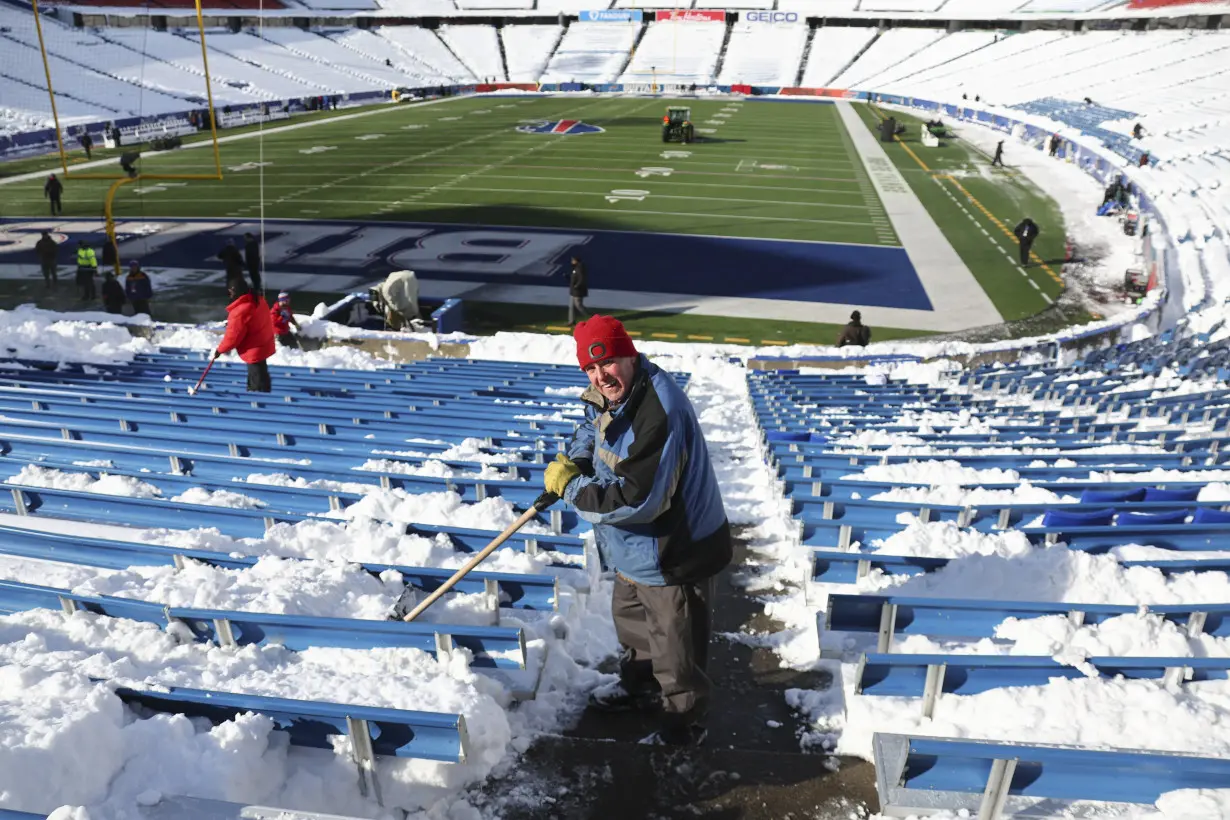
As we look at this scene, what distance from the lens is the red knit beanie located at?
344cm

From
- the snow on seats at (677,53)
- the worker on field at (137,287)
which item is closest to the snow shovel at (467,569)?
the worker on field at (137,287)

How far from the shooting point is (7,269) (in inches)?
821

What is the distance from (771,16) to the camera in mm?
71562

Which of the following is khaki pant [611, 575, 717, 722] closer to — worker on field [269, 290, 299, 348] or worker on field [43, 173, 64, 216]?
worker on field [269, 290, 299, 348]

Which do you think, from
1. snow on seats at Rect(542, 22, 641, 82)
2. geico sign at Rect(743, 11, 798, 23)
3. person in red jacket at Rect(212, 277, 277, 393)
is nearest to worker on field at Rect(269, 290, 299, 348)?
person in red jacket at Rect(212, 277, 277, 393)

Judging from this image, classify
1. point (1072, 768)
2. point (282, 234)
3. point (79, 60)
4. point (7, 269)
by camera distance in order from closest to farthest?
point (1072, 768) < point (7, 269) < point (282, 234) < point (79, 60)

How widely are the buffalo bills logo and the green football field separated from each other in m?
0.69

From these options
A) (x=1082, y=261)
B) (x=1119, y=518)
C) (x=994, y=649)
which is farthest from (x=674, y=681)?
(x=1082, y=261)

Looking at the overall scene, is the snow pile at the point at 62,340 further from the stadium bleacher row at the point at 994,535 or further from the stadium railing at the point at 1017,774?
the stadium railing at the point at 1017,774

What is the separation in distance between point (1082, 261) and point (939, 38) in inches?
2008

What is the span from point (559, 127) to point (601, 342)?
1649 inches

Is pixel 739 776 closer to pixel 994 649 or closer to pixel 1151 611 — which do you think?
pixel 994 649

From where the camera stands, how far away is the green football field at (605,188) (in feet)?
73.3

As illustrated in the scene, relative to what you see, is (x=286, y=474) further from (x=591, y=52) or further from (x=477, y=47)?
(x=477, y=47)
